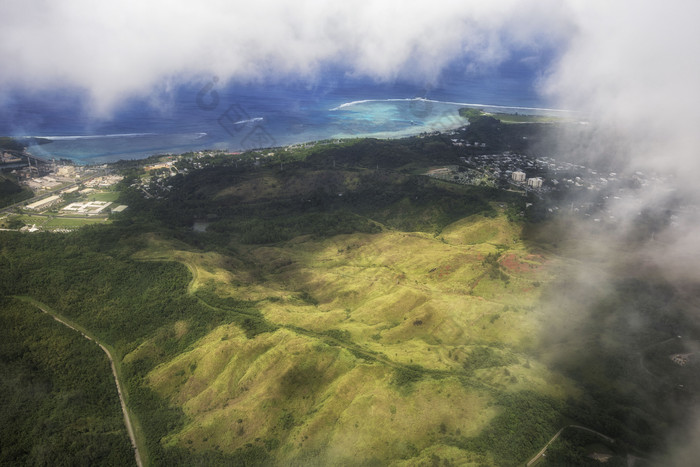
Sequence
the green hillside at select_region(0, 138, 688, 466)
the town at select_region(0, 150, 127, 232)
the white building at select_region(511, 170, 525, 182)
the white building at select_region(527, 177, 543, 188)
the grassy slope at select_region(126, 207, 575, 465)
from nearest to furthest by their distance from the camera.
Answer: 1. the green hillside at select_region(0, 138, 688, 466)
2. the grassy slope at select_region(126, 207, 575, 465)
3. the town at select_region(0, 150, 127, 232)
4. the white building at select_region(527, 177, 543, 188)
5. the white building at select_region(511, 170, 525, 182)

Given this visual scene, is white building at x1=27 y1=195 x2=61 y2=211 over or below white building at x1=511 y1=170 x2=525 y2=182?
over

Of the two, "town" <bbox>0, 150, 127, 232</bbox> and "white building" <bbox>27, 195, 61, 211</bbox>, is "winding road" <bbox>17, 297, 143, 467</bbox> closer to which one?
"town" <bbox>0, 150, 127, 232</bbox>

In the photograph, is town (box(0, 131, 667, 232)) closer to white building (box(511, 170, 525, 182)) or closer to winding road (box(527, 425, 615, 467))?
white building (box(511, 170, 525, 182))

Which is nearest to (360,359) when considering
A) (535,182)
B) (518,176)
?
(535,182)

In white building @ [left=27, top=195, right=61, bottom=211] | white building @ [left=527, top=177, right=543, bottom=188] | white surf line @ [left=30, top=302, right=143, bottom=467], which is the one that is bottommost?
white surf line @ [left=30, top=302, right=143, bottom=467]

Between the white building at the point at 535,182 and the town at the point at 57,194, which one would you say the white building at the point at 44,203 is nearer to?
the town at the point at 57,194

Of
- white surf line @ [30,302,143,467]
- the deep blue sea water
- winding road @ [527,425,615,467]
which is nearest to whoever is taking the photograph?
winding road @ [527,425,615,467]

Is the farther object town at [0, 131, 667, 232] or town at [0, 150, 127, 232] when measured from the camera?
town at [0, 131, 667, 232]

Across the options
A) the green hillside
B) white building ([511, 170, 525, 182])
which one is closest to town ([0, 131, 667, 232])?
white building ([511, 170, 525, 182])

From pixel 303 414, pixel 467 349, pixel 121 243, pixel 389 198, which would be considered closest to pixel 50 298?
pixel 121 243
